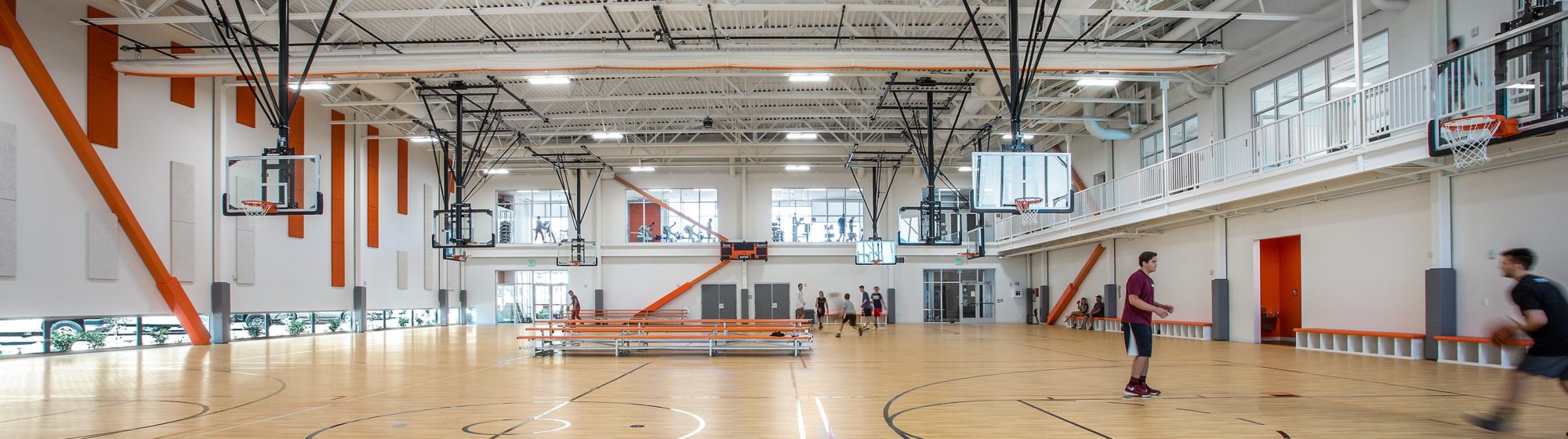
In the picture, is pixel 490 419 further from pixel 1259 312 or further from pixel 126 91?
pixel 1259 312

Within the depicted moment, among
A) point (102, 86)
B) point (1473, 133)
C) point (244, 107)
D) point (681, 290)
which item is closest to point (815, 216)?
point (681, 290)

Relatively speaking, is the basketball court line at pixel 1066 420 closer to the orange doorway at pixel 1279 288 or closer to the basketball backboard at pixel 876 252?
the orange doorway at pixel 1279 288

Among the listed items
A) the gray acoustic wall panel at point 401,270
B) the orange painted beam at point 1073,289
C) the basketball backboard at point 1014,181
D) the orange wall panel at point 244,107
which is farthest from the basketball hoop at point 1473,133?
the gray acoustic wall panel at point 401,270

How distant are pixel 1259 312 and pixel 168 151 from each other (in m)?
25.8

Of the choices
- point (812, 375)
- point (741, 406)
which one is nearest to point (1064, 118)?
point (812, 375)

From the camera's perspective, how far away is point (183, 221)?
20.0m

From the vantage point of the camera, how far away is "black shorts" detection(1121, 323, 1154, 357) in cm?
867

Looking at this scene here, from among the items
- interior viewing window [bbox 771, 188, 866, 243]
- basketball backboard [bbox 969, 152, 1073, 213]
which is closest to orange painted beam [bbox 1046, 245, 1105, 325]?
interior viewing window [bbox 771, 188, 866, 243]

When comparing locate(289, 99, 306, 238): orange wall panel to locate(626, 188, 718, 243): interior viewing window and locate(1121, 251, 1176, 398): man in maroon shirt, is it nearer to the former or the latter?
locate(626, 188, 718, 243): interior viewing window

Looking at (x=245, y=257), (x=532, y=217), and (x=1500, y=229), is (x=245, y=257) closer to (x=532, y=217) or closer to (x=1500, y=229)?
(x=532, y=217)

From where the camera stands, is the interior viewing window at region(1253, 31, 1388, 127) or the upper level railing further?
the interior viewing window at region(1253, 31, 1388, 127)

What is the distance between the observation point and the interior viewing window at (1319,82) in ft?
51.3

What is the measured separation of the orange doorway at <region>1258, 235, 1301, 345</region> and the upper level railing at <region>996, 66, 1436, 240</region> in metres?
2.64

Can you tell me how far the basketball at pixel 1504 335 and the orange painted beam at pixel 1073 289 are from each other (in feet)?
72.2
